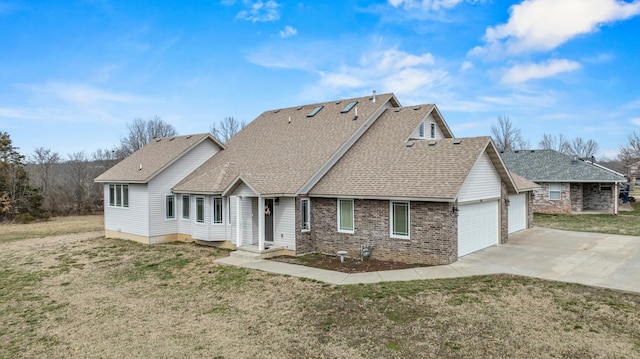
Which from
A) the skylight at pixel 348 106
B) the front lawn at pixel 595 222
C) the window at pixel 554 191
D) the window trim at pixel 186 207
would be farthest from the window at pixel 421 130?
the window at pixel 554 191

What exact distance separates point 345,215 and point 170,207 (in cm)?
Result: 977

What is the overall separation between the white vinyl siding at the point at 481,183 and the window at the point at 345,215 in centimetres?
410

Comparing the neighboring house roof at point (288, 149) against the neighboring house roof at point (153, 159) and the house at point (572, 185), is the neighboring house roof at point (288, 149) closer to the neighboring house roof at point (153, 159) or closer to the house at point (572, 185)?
the neighboring house roof at point (153, 159)

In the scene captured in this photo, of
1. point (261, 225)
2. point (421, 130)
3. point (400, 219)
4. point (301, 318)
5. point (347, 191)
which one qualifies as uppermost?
point (421, 130)

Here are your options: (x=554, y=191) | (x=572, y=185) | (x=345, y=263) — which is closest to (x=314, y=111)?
(x=345, y=263)

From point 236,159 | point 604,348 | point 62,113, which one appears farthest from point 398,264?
point 62,113

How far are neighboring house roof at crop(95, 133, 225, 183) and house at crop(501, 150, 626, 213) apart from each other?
952 inches

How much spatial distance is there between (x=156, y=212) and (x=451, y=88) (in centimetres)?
1910

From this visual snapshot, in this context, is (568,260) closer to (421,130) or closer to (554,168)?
(421,130)

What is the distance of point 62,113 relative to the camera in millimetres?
29750

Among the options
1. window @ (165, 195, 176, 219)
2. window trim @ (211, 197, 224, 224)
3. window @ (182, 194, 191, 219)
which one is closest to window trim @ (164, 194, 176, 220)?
window @ (165, 195, 176, 219)

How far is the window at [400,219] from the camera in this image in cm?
1434

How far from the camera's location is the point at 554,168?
1236 inches

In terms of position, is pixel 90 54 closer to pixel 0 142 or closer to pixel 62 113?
pixel 62 113
